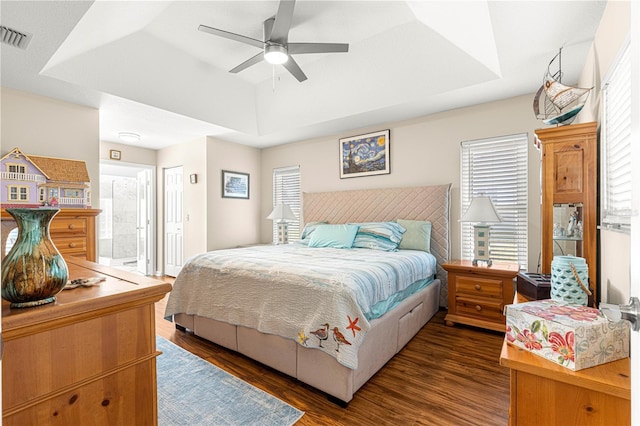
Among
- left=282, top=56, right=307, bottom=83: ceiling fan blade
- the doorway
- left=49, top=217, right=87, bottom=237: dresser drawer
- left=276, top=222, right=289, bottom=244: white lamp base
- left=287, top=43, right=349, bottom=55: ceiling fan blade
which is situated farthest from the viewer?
the doorway

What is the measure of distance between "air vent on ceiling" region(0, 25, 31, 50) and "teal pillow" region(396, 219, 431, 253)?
12.9 feet

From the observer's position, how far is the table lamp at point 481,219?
3039 mm

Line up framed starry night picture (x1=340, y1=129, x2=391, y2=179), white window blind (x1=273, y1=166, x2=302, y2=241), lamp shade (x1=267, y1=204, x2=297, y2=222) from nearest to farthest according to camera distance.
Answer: framed starry night picture (x1=340, y1=129, x2=391, y2=179) → lamp shade (x1=267, y1=204, x2=297, y2=222) → white window blind (x1=273, y1=166, x2=302, y2=241)

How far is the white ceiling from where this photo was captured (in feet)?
7.48

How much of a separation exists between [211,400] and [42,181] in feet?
9.54

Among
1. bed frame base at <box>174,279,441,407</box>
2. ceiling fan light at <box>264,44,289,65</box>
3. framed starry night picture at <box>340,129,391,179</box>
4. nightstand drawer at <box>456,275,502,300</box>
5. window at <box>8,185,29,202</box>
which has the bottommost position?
bed frame base at <box>174,279,441,407</box>

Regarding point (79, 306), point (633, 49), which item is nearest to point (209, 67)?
point (79, 306)

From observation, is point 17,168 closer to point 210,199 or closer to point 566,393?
point 210,199

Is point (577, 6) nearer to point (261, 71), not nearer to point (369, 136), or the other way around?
point (369, 136)

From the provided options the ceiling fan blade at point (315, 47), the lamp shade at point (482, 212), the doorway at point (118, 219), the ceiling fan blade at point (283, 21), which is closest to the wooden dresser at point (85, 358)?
the ceiling fan blade at point (283, 21)

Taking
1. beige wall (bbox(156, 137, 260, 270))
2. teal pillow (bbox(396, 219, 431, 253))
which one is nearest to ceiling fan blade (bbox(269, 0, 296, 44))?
teal pillow (bbox(396, 219, 431, 253))

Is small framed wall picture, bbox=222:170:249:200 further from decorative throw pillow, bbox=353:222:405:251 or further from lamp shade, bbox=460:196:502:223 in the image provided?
lamp shade, bbox=460:196:502:223

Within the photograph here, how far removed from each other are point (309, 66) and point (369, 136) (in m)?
1.31

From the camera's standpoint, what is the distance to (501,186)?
3428 mm
